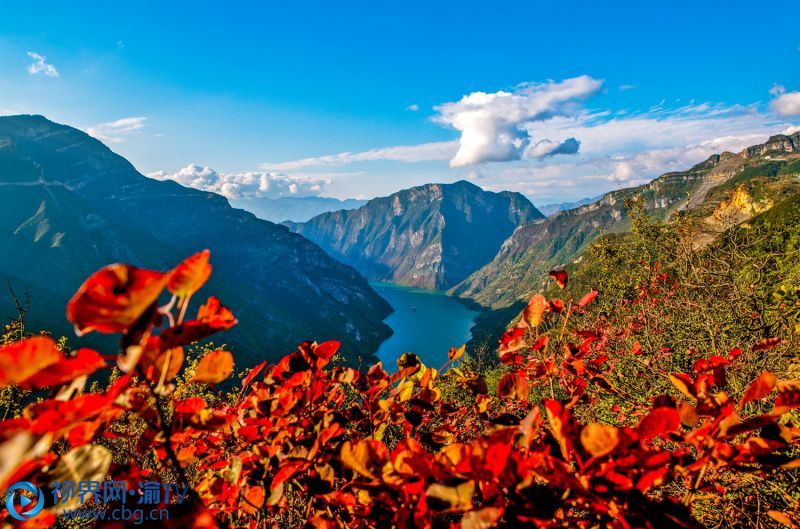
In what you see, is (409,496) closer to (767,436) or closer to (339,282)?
(767,436)

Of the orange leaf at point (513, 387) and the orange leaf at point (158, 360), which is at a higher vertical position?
the orange leaf at point (158, 360)

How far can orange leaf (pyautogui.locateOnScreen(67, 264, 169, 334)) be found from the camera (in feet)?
2.38

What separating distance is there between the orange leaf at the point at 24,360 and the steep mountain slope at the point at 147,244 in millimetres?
91424

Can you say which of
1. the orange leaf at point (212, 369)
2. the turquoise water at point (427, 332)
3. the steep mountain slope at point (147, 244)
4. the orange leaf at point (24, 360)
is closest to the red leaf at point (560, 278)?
the orange leaf at point (212, 369)

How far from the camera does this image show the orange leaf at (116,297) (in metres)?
0.73

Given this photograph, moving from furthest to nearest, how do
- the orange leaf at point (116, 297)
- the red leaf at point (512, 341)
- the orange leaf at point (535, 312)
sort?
the red leaf at point (512, 341) < the orange leaf at point (535, 312) < the orange leaf at point (116, 297)

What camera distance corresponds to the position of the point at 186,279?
83cm

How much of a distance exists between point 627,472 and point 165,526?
1169 millimetres

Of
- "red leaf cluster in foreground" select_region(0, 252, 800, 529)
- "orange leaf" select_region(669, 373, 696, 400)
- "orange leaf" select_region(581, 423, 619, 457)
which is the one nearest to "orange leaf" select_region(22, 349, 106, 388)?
"red leaf cluster in foreground" select_region(0, 252, 800, 529)

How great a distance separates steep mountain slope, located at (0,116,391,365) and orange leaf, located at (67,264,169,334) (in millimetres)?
91574

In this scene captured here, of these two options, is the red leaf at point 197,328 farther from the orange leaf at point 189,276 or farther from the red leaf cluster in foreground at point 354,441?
the orange leaf at point 189,276

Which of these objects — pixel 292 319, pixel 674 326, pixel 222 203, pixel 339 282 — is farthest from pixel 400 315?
pixel 674 326

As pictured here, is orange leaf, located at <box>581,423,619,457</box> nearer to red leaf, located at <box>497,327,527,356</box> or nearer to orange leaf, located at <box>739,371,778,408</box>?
orange leaf, located at <box>739,371,778,408</box>

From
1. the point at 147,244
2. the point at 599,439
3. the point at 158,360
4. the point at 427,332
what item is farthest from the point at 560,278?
the point at 147,244
